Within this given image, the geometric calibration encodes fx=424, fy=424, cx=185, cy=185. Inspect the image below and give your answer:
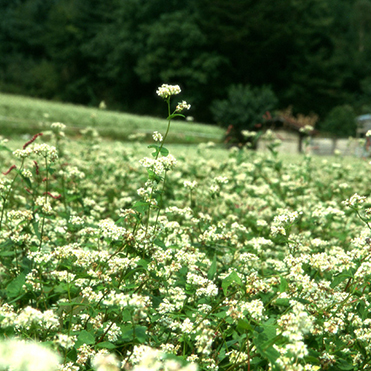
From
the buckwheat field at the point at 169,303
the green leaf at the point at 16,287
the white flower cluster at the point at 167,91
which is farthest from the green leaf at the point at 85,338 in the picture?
the white flower cluster at the point at 167,91

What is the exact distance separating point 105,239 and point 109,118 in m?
16.9

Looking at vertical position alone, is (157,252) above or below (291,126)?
below

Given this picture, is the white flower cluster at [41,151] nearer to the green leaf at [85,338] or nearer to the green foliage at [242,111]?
the green leaf at [85,338]

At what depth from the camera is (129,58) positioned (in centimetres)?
4016

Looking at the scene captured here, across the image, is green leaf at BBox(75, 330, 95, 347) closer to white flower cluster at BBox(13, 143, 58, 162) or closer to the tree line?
white flower cluster at BBox(13, 143, 58, 162)

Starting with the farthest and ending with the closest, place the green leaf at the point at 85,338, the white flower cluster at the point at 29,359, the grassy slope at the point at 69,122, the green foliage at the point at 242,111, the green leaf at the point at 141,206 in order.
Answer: the green foliage at the point at 242,111
the grassy slope at the point at 69,122
the green leaf at the point at 141,206
the green leaf at the point at 85,338
the white flower cluster at the point at 29,359

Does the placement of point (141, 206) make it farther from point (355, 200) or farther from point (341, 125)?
point (341, 125)

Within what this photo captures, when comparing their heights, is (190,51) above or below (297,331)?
above

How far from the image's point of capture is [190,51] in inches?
1457

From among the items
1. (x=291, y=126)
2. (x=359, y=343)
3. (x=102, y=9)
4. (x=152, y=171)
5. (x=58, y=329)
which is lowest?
(x=58, y=329)

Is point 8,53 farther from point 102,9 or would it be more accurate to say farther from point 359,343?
point 359,343

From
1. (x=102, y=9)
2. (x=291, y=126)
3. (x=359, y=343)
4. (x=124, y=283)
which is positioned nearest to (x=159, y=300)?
(x=124, y=283)

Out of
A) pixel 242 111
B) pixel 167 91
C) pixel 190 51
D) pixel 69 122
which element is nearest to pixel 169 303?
pixel 167 91

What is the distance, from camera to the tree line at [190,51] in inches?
1433
